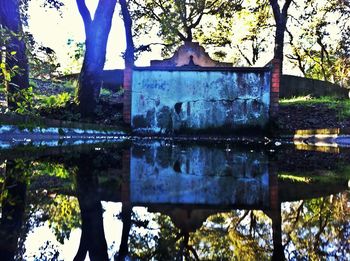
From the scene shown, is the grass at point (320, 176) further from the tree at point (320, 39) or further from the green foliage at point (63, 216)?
the tree at point (320, 39)

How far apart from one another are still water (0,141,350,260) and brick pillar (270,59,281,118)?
354 inches

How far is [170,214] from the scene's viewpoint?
2260 mm

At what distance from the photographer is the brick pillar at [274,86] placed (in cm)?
1274

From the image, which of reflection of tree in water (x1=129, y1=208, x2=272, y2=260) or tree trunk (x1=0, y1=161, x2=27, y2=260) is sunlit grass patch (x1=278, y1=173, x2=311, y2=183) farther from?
tree trunk (x1=0, y1=161, x2=27, y2=260)

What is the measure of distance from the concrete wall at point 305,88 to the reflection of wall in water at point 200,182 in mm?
16864

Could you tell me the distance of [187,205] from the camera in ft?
8.13

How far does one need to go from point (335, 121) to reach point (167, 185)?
428 inches

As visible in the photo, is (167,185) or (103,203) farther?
(167,185)

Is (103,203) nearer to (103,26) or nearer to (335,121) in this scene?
(103,26)

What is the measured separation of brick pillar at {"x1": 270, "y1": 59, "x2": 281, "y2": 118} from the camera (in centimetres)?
1274

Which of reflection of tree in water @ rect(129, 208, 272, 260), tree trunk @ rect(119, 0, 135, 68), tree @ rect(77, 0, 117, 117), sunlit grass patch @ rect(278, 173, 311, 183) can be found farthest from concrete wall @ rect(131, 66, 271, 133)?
reflection of tree in water @ rect(129, 208, 272, 260)

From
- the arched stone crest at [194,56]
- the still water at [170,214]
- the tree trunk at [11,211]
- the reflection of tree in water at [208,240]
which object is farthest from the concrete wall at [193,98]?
the reflection of tree in water at [208,240]

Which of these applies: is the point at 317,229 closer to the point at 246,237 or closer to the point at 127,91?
the point at 246,237

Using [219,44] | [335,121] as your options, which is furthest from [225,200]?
[219,44]
